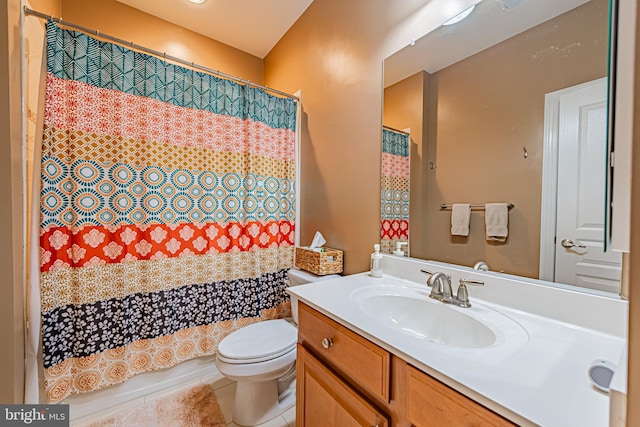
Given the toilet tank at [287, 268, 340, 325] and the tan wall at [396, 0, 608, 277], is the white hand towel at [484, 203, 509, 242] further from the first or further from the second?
the toilet tank at [287, 268, 340, 325]

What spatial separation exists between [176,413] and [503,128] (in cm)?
211

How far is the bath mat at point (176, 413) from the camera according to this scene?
4.46 feet

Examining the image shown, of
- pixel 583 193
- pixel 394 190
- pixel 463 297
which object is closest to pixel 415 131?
pixel 394 190

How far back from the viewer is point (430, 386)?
1.92 ft

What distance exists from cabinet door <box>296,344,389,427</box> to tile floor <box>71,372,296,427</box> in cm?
47

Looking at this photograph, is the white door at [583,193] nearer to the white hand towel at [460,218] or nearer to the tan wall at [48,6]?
the white hand towel at [460,218]

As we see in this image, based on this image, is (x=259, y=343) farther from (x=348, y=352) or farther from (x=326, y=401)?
(x=348, y=352)

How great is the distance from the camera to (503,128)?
968mm

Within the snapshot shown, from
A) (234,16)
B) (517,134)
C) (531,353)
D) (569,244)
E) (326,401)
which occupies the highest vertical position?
(234,16)

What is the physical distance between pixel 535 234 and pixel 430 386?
2.17ft

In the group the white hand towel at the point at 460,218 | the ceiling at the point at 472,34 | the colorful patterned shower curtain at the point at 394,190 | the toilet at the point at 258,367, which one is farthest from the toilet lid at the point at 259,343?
the ceiling at the point at 472,34

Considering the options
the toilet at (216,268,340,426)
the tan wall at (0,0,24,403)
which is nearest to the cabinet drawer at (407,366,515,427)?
the toilet at (216,268,340,426)

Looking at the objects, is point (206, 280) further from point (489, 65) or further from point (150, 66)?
point (489, 65)

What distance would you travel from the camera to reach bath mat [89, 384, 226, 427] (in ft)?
4.46
